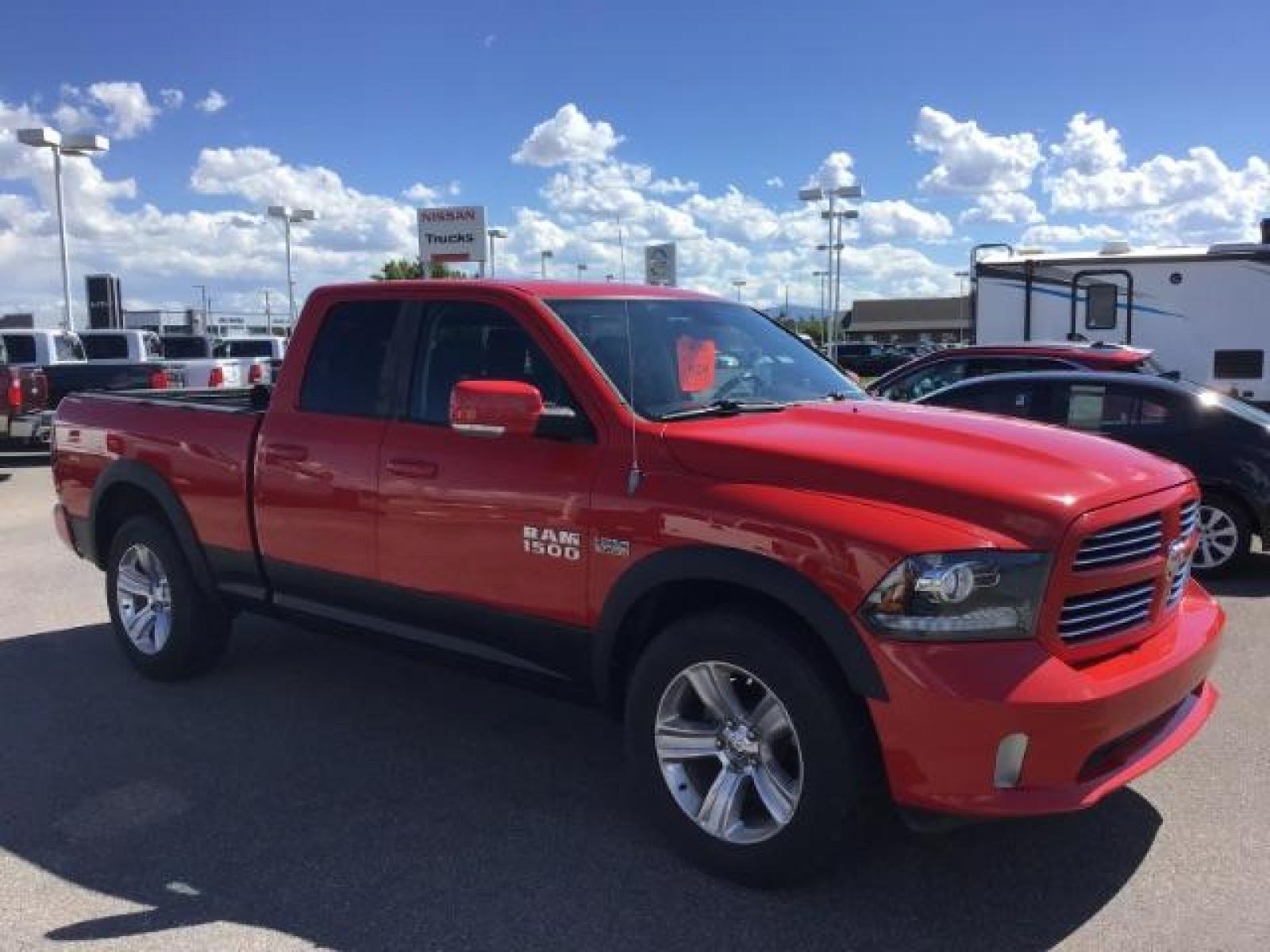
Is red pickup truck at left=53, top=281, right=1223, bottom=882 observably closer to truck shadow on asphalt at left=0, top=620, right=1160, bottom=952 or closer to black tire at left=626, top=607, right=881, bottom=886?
black tire at left=626, top=607, right=881, bottom=886

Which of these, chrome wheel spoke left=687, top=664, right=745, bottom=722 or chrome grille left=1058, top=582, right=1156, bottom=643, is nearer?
chrome grille left=1058, top=582, right=1156, bottom=643

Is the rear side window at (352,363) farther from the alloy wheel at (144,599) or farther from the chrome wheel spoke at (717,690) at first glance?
the chrome wheel spoke at (717,690)

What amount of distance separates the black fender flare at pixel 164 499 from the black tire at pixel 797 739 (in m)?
2.71

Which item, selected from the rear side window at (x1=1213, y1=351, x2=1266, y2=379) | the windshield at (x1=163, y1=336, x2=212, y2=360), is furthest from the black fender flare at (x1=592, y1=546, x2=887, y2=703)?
the windshield at (x1=163, y1=336, x2=212, y2=360)

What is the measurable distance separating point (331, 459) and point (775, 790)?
7.68 ft

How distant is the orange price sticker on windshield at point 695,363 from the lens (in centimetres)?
420

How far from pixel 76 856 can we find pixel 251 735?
1.17m

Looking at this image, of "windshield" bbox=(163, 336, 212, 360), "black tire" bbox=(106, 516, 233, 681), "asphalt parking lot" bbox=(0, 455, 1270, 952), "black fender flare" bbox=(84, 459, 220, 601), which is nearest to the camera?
"asphalt parking lot" bbox=(0, 455, 1270, 952)

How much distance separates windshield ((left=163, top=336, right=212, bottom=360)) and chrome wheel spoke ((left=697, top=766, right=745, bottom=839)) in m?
25.9

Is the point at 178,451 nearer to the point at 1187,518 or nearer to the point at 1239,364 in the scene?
the point at 1187,518

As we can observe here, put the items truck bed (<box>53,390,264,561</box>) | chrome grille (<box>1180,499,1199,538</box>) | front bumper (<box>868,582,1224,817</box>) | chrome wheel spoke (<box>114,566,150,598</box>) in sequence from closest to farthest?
front bumper (<box>868,582,1224,817</box>), chrome grille (<box>1180,499,1199,538</box>), truck bed (<box>53,390,264,561</box>), chrome wheel spoke (<box>114,566,150,598</box>)

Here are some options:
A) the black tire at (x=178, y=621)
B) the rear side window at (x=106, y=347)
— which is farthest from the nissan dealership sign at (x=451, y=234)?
the black tire at (x=178, y=621)

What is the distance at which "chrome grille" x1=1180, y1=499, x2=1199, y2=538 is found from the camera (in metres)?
3.74

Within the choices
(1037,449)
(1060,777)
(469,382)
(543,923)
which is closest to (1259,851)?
(1060,777)
